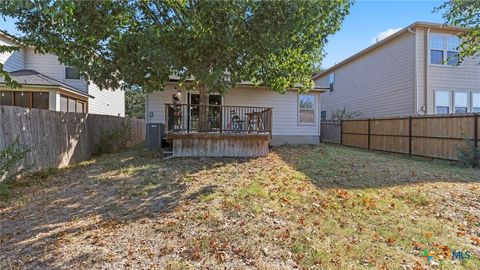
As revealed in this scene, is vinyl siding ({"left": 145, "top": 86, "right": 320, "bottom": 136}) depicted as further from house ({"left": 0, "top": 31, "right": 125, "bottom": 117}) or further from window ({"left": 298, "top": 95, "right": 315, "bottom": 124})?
house ({"left": 0, "top": 31, "right": 125, "bottom": 117})

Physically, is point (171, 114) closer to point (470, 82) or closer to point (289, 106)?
point (289, 106)

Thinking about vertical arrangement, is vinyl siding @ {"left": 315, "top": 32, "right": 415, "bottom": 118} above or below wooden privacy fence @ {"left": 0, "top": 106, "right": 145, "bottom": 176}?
above

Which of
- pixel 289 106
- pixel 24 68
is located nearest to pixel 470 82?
pixel 289 106

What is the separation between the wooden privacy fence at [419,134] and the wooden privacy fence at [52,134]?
12.1 m

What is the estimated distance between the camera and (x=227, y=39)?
237 inches

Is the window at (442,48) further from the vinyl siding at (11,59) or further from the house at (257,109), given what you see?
the vinyl siding at (11,59)

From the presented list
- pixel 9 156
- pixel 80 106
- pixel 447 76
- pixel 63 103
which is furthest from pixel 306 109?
pixel 80 106

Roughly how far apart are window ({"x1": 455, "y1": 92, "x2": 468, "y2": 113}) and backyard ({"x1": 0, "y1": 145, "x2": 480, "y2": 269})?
8.10m

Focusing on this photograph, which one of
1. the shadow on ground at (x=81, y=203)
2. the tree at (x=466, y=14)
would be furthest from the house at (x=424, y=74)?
the shadow on ground at (x=81, y=203)

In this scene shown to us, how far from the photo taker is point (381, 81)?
16.0 m

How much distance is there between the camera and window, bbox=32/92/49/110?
1358cm

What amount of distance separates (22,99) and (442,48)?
19970 mm

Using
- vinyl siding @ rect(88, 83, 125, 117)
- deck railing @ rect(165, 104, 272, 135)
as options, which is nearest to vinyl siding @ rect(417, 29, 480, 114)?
deck railing @ rect(165, 104, 272, 135)

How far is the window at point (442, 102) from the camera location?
44.9 feet
